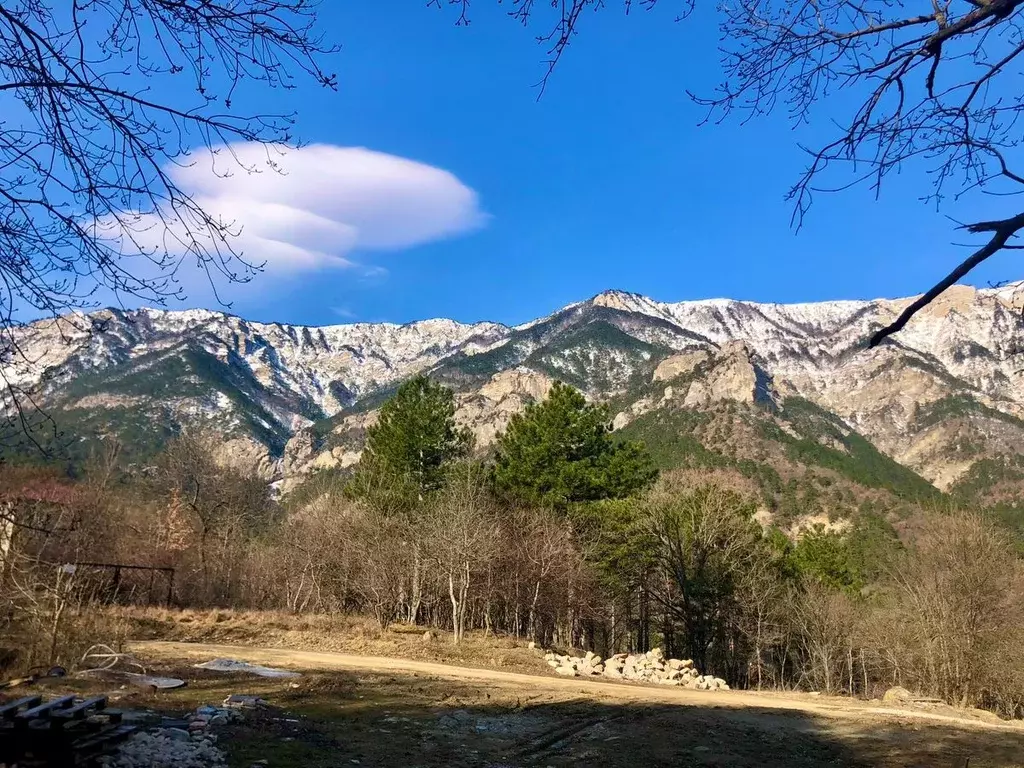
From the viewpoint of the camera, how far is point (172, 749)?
734 cm

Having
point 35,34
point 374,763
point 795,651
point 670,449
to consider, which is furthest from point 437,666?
point 670,449

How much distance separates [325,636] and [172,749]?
54.8ft

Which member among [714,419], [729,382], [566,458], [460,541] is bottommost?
[460,541]

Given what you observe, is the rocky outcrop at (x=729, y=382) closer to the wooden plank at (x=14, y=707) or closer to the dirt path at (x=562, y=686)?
the dirt path at (x=562, y=686)

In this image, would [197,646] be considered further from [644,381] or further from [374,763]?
[644,381]

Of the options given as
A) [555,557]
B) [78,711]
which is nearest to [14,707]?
[78,711]

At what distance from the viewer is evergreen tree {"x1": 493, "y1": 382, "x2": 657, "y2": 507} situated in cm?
3397

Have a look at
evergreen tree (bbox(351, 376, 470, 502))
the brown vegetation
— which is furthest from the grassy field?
evergreen tree (bbox(351, 376, 470, 502))

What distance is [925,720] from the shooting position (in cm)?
1353

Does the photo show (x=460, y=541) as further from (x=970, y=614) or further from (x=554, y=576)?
(x=970, y=614)

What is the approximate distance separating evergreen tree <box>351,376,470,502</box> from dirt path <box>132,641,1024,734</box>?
1679 centimetres

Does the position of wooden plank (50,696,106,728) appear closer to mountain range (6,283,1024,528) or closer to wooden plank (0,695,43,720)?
wooden plank (0,695,43,720)

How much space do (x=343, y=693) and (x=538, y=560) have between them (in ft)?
52.7

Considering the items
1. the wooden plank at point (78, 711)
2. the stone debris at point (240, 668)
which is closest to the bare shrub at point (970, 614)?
the stone debris at point (240, 668)
